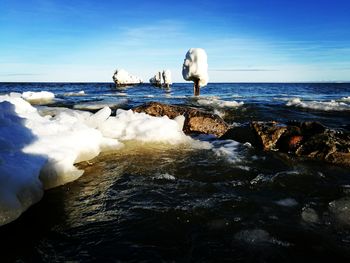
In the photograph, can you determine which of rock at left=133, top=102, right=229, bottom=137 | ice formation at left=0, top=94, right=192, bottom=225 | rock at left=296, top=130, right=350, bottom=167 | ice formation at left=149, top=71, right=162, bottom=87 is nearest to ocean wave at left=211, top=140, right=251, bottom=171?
ice formation at left=0, top=94, right=192, bottom=225

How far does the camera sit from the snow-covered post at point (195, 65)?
19.9 metres

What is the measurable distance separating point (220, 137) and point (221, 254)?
579cm

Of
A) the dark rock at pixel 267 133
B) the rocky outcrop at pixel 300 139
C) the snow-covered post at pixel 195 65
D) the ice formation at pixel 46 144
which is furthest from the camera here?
the snow-covered post at pixel 195 65

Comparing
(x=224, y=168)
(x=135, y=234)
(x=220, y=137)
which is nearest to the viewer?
(x=135, y=234)

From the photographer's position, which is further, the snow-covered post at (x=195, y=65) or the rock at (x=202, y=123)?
the snow-covered post at (x=195, y=65)

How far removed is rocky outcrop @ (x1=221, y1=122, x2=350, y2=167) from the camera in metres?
6.76

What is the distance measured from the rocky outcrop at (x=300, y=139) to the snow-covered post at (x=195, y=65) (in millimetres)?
11804

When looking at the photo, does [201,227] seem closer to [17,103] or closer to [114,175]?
[114,175]

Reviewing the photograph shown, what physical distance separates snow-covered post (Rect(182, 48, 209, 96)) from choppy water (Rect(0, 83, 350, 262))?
14373 millimetres

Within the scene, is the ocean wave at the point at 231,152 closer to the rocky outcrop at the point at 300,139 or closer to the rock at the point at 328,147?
the rocky outcrop at the point at 300,139

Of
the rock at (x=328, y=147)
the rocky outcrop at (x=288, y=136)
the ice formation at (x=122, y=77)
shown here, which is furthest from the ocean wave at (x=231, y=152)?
the ice formation at (x=122, y=77)

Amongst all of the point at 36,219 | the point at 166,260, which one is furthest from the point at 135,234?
the point at 36,219

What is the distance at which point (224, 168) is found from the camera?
583 cm

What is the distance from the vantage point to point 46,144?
5.39m
